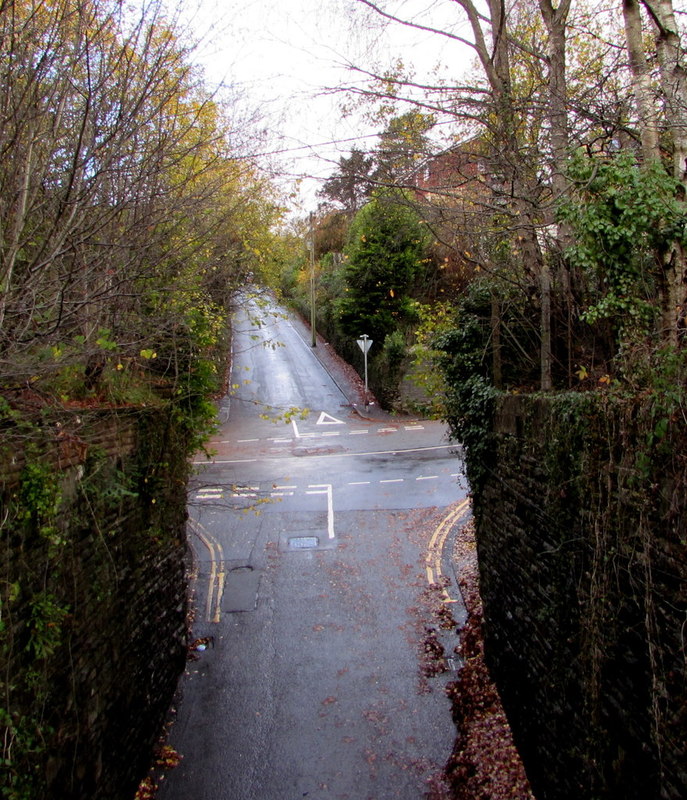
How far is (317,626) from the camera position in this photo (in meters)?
10.4

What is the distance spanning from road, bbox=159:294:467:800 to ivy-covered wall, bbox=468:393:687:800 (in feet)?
6.48

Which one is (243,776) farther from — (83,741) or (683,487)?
(683,487)

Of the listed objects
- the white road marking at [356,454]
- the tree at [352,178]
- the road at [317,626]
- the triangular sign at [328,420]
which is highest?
the tree at [352,178]

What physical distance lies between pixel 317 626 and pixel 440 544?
408 centimetres

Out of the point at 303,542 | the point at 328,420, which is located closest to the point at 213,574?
the point at 303,542

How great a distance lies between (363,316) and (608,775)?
24.6 m

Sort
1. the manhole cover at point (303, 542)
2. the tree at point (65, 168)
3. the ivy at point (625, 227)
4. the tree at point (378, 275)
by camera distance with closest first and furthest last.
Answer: the tree at point (65, 168), the ivy at point (625, 227), the manhole cover at point (303, 542), the tree at point (378, 275)

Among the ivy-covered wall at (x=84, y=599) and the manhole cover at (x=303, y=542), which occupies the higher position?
the ivy-covered wall at (x=84, y=599)

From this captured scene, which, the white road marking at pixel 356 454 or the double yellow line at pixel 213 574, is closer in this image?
the double yellow line at pixel 213 574

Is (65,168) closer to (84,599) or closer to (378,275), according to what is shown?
(84,599)

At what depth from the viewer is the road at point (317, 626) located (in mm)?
7328

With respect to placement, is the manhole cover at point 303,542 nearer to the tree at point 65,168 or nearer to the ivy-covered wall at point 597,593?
the ivy-covered wall at point 597,593

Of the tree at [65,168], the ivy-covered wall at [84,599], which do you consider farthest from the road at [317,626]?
the tree at [65,168]

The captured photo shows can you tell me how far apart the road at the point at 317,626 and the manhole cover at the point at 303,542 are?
0.05 metres
